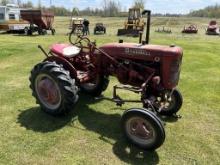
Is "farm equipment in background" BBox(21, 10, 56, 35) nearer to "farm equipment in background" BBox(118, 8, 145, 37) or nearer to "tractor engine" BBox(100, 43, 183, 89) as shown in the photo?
"farm equipment in background" BBox(118, 8, 145, 37)

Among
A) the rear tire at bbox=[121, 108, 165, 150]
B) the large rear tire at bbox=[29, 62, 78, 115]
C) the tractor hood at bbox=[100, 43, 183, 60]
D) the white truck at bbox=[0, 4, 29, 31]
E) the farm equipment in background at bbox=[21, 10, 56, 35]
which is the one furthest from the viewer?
the white truck at bbox=[0, 4, 29, 31]

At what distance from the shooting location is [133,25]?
88.3 feet

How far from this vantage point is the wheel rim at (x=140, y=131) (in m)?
4.68

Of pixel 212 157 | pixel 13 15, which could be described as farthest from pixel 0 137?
pixel 13 15

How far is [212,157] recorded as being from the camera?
15.3 feet

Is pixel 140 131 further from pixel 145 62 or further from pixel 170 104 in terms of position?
pixel 170 104

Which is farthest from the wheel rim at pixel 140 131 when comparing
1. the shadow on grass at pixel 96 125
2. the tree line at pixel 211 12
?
the tree line at pixel 211 12

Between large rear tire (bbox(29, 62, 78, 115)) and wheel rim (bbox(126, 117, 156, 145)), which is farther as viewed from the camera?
large rear tire (bbox(29, 62, 78, 115))

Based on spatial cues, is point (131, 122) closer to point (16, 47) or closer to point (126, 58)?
point (126, 58)

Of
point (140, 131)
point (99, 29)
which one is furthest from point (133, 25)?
point (140, 131)

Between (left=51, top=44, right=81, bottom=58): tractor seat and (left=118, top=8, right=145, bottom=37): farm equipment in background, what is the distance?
1875cm

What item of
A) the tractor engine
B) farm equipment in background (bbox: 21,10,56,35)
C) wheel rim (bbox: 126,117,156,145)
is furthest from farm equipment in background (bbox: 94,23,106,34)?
wheel rim (bbox: 126,117,156,145)

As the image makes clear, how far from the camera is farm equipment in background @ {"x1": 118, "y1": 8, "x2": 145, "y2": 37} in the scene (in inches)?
1010

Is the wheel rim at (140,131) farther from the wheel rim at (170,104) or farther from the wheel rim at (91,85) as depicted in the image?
the wheel rim at (91,85)
